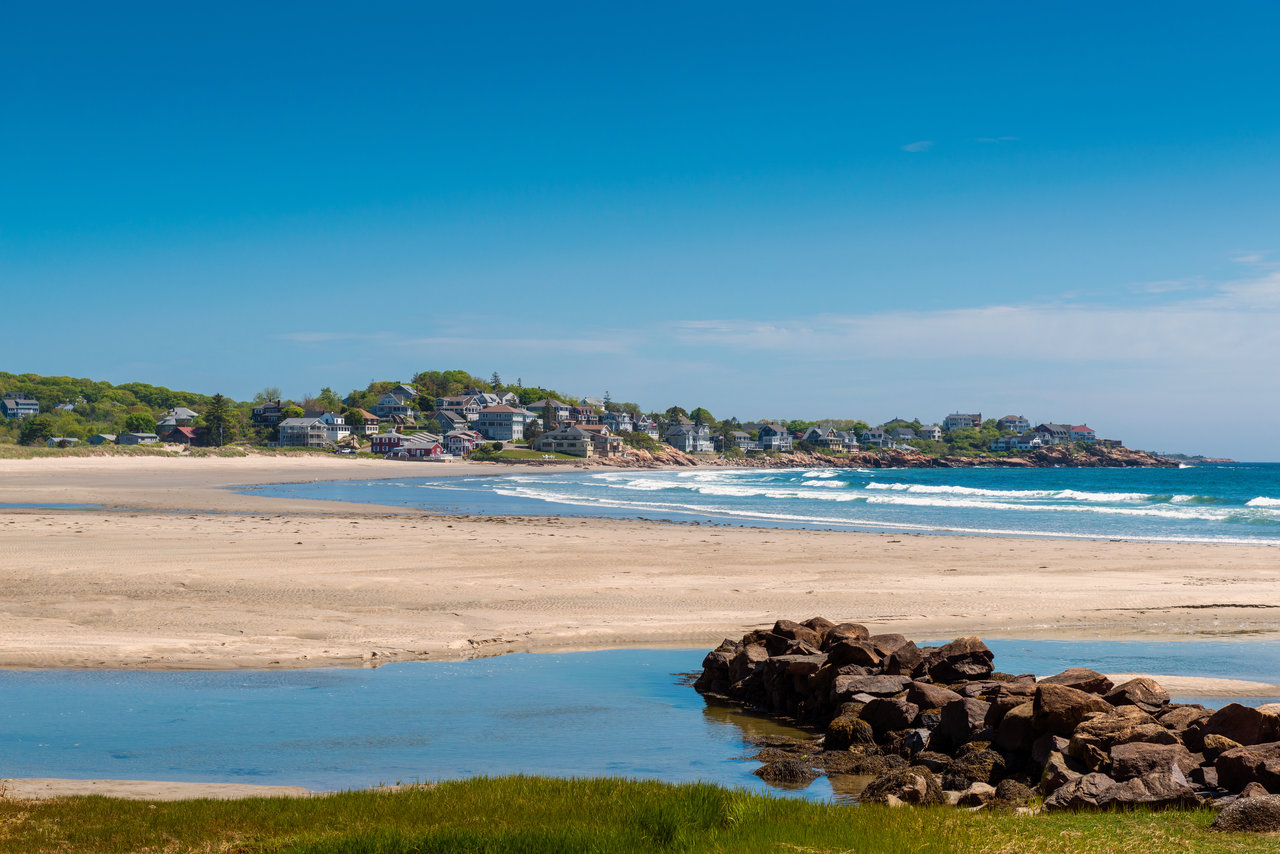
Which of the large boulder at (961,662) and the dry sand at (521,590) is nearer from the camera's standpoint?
the large boulder at (961,662)

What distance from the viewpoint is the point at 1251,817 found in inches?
293

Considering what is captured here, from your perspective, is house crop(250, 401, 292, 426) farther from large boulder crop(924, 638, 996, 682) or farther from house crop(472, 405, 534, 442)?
large boulder crop(924, 638, 996, 682)

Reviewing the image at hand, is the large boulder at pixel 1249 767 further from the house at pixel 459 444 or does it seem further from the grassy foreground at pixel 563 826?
the house at pixel 459 444

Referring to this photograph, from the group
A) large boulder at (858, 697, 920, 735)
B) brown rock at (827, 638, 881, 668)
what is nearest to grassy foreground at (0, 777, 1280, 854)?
large boulder at (858, 697, 920, 735)

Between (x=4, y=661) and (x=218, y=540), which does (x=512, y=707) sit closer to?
(x=4, y=661)

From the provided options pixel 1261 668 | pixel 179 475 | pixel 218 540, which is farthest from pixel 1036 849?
pixel 179 475

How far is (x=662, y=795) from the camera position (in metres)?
8.21

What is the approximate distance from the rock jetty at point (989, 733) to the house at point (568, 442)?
16074cm

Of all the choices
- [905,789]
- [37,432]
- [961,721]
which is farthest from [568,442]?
[905,789]

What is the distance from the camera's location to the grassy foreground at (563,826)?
6824mm

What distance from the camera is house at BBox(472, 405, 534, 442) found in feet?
641

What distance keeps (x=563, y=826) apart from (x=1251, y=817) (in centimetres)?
525

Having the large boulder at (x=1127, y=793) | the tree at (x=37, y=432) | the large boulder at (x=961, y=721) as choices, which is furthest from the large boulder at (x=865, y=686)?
the tree at (x=37, y=432)

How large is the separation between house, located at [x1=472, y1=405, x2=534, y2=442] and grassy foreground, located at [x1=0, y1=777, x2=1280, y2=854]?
615ft
